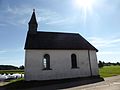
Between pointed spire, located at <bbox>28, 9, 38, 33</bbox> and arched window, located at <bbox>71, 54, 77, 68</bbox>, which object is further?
pointed spire, located at <bbox>28, 9, 38, 33</bbox>

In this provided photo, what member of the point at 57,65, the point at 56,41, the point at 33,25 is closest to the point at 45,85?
the point at 57,65

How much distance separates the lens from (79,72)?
2327 centimetres

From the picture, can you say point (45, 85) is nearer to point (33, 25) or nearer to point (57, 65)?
point (57, 65)

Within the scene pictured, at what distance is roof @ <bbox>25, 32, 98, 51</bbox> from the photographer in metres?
22.3

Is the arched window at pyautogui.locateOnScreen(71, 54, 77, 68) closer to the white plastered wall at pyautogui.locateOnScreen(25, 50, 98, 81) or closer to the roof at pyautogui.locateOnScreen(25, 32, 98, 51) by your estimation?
the white plastered wall at pyautogui.locateOnScreen(25, 50, 98, 81)

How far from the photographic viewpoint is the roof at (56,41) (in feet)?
73.2

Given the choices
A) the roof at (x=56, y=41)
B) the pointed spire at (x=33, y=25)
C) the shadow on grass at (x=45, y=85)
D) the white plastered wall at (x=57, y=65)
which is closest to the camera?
the shadow on grass at (x=45, y=85)

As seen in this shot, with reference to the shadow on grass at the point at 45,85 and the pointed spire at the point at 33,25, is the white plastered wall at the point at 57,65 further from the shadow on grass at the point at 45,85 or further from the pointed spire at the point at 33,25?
the pointed spire at the point at 33,25

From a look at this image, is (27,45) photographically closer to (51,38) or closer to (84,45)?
(51,38)

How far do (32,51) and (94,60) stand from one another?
9.86 m

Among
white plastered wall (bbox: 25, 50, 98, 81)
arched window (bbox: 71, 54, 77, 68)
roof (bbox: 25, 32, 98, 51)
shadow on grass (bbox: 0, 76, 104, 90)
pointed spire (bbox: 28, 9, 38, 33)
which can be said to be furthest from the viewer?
pointed spire (bbox: 28, 9, 38, 33)

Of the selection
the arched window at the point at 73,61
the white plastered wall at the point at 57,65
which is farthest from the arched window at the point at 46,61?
the arched window at the point at 73,61

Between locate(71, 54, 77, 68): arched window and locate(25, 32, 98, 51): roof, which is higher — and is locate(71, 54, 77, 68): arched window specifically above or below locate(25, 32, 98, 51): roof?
below

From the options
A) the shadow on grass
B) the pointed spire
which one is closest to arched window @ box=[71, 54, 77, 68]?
the shadow on grass
